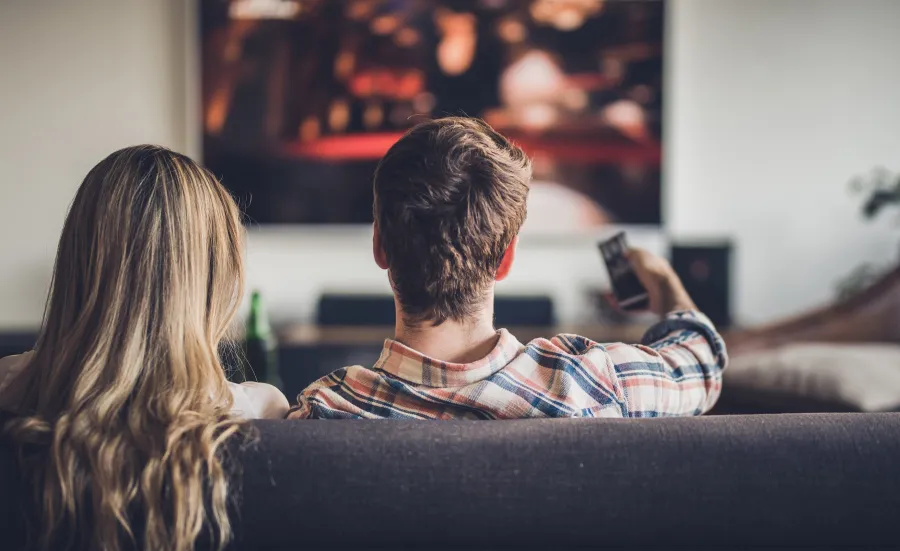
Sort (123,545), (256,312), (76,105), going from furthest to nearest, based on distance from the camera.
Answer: (76,105) → (256,312) → (123,545)

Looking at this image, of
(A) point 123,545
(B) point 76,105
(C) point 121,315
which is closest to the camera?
(A) point 123,545

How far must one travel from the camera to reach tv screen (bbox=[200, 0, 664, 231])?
12.2 ft

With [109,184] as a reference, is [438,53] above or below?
above

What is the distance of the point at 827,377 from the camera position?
1896 mm

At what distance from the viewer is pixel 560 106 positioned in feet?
12.4

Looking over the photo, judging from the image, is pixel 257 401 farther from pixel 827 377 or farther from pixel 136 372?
pixel 827 377

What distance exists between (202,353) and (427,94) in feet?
9.88

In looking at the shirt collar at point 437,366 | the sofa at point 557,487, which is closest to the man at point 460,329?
the shirt collar at point 437,366

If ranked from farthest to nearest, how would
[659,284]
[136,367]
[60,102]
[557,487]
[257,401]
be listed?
[60,102] → [659,284] → [257,401] → [136,367] → [557,487]

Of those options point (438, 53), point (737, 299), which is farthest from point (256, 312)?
point (737, 299)

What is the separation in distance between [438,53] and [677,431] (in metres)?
3.20

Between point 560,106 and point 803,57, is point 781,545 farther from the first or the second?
point 803,57

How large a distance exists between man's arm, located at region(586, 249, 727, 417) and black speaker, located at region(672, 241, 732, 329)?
2.34m

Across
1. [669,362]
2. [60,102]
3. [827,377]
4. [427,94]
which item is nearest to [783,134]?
[427,94]
